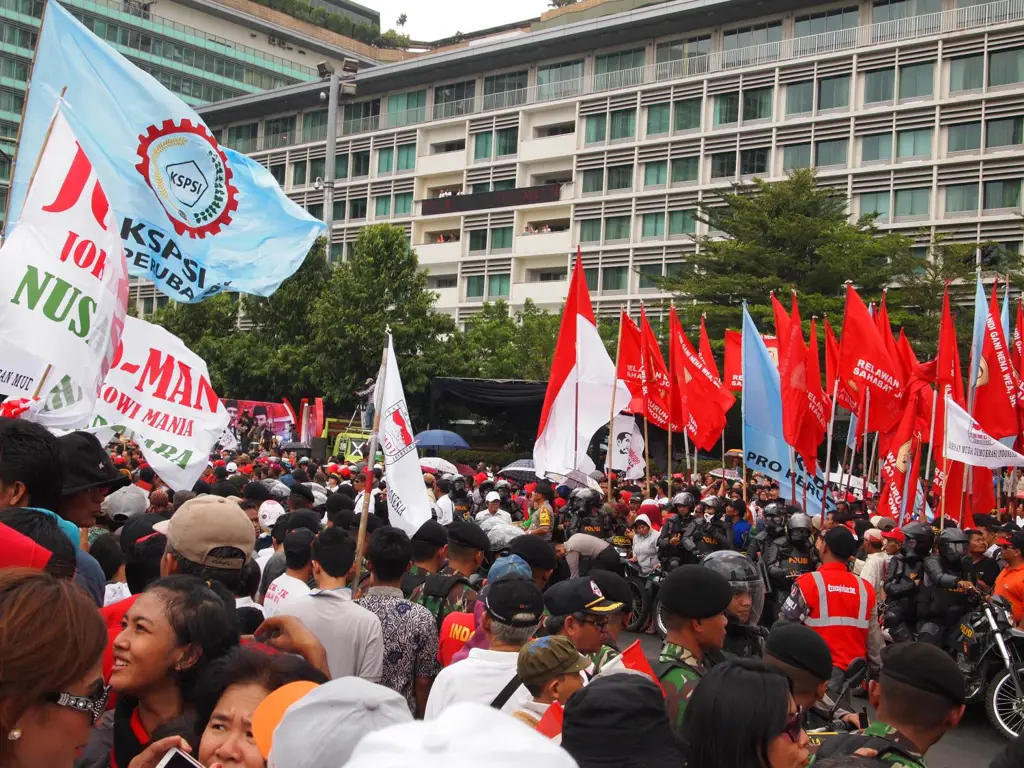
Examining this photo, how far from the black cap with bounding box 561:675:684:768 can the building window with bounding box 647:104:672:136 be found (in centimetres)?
4876

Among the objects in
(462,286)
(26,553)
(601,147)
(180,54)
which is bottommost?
(26,553)

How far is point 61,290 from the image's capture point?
6102 millimetres

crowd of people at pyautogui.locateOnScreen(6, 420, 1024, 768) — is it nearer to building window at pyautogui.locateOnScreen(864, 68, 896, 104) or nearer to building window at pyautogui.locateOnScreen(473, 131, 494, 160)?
building window at pyautogui.locateOnScreen(864, 68, 896, 104)

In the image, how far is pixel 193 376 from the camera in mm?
7367

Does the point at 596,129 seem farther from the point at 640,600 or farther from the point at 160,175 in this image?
the point at 160,175

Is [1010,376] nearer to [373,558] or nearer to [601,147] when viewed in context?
[373,558]

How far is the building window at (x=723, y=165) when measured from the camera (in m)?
47.9

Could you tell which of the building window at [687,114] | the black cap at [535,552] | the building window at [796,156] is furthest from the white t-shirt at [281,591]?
the building window at [687,114]

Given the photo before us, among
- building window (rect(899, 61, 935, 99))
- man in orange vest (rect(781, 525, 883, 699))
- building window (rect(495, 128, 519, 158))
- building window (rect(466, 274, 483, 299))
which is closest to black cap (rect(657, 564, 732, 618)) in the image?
man in orange vest (rect(781, 525, 883, 699))

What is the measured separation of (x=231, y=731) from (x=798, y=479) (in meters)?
14.4

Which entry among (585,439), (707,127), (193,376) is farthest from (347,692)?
(707,127)

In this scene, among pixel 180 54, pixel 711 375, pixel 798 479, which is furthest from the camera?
pixel 180 54

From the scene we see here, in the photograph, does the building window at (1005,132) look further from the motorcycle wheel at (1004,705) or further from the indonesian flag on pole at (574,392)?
the motorcycle wheel at (1004,705)

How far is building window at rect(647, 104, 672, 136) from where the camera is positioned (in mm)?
49875
